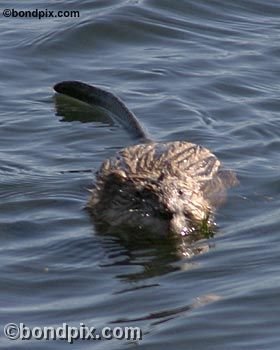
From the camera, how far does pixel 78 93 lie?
43.8 ft

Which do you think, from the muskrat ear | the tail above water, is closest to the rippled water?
the tail above water

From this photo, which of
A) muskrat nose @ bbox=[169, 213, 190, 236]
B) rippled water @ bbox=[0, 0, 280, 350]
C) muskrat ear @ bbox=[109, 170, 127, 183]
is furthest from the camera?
muskrat ear @ bbox=[109, 170, 127, 183]

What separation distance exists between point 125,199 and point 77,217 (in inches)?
14.8

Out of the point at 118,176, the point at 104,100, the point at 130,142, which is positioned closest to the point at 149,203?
the point at 118,176

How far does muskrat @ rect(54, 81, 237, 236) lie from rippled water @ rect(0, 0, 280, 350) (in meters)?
0.17

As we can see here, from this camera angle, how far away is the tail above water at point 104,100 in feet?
40.3

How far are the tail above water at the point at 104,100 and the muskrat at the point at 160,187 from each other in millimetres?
229

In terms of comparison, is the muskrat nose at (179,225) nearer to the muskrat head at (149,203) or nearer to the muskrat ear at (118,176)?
the muskrat head at (149,203)

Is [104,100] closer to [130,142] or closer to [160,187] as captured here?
[130,142]

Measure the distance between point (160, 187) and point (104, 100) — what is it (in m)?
2.50

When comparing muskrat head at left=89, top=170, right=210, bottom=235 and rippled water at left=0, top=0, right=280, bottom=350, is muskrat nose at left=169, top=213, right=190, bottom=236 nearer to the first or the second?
muskrat head at left=89, top=170, right=210, bottom=235

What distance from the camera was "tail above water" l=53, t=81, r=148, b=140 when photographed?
1230 cm

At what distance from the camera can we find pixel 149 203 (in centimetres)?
1059

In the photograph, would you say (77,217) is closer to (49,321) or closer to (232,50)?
(49,321)
